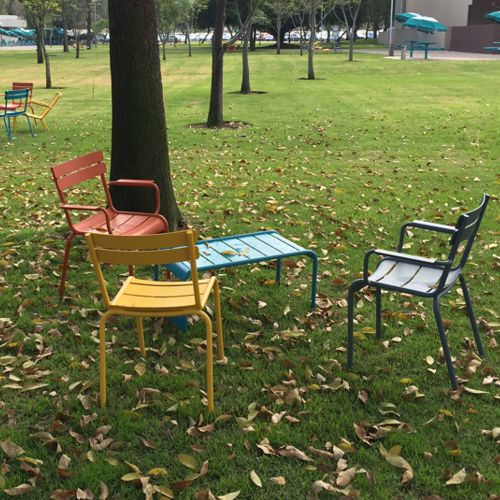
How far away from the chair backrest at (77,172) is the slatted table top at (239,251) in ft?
3.96

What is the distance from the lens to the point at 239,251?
15.5 ft

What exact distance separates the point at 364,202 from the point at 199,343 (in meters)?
4.13

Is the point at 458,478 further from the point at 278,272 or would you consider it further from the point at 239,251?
the point at 278,272

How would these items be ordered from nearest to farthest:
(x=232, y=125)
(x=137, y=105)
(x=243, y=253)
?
1. (x=243, y=253)
2. (x=137, y=105)
3. (x=232, y=125)

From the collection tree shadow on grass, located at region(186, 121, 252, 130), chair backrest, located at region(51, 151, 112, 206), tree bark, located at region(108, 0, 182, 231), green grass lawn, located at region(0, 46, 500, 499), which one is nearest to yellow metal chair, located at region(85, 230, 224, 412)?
green grass lawn, located at region(0, 46, 500, 499)

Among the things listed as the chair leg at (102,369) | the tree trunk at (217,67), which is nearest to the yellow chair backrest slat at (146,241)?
the chair leg at (102,369)

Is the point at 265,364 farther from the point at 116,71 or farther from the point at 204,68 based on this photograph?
the point at 204,68

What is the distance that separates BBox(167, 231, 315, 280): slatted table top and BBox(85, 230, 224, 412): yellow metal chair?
0.68 m

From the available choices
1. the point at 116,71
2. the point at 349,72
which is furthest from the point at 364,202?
the point at 349,72

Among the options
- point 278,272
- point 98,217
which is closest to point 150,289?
point 278,272

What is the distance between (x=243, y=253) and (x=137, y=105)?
82.1 inches

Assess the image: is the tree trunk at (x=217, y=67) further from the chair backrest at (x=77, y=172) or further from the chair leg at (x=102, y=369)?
the chair leg at (x=102, y=369)

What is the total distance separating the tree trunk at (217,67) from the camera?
12.9 m

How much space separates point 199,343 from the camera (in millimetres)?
4301
